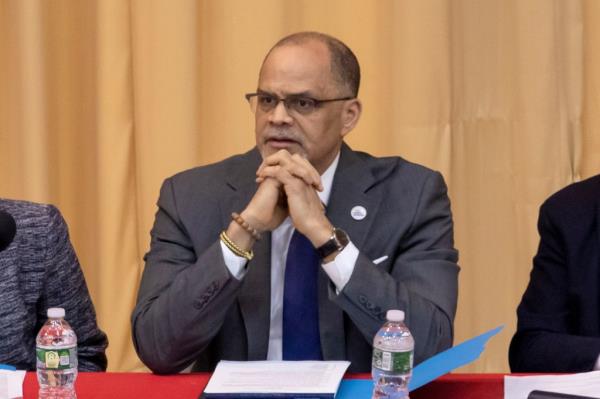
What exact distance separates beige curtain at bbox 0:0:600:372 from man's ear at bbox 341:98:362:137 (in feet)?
3.64

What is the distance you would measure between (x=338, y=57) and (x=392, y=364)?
985 millimetres

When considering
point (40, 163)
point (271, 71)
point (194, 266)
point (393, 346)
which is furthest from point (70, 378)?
point (40, 163)

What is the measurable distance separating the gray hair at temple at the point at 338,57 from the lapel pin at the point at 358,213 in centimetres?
31

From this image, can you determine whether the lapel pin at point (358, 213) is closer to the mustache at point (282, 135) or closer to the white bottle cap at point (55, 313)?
the mustache at point (282, 135)

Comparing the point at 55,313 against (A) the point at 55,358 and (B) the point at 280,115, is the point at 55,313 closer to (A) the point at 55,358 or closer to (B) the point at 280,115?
(A) the point at 55,358

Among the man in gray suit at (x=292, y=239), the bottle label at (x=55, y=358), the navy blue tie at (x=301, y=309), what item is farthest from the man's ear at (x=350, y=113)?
the bottle label at (x=55, y=358)

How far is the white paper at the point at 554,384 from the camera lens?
2.16m

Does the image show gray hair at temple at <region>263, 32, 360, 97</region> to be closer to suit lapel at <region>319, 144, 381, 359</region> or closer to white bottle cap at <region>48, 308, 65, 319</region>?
suit lapel at <region>319, 144, 381, 359</region>

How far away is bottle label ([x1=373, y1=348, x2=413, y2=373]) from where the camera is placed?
215cm

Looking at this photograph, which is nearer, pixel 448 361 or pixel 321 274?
pixel 448 361

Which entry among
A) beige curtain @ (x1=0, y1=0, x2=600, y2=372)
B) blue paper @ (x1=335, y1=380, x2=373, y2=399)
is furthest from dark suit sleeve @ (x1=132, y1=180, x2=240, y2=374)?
beige curtain @ (x1=0, y1=0, x2=600, y2=372)

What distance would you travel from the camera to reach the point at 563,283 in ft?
8.99

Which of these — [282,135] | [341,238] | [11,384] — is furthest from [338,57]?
[11,384]

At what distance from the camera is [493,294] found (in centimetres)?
413
